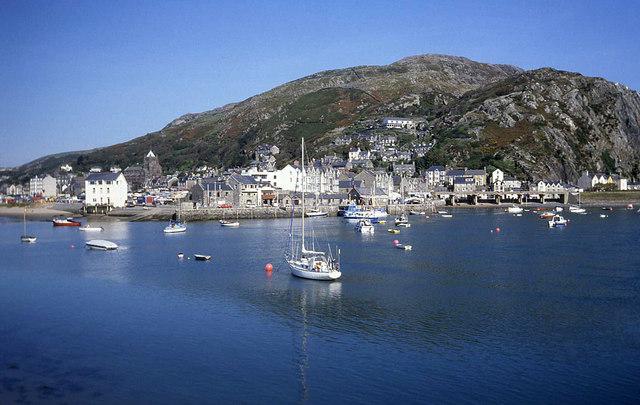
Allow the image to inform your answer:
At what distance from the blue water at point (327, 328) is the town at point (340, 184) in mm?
34972

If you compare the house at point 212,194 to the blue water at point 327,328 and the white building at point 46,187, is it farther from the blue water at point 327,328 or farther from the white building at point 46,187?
the white building at point 46,187

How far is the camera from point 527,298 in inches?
1231

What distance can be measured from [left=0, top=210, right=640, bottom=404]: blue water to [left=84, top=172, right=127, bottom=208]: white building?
154 feet

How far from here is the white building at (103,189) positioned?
93.9 meters

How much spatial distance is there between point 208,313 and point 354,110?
168226 millimetres

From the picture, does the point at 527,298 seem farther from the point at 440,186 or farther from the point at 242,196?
the point at 440,186

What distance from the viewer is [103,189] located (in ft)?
310

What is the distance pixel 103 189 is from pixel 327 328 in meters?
76.5

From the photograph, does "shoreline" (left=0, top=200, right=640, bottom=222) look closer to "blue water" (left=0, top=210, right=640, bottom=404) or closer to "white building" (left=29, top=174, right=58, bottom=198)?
"blue water" (left=0, top=210, right=640, bottom=404)

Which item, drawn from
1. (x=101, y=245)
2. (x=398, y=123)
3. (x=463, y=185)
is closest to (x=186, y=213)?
(x=101, y=245)

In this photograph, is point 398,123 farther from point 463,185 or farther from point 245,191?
→ point 245,191

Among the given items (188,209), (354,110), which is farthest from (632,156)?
(188,209)

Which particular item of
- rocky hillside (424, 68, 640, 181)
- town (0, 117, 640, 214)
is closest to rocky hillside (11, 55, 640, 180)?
rocky hillside (424, 68, 640, 181)

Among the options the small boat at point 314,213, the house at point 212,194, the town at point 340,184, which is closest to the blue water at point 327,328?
the town at point 340,184
